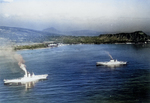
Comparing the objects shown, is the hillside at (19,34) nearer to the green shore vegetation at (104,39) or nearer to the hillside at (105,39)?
the green shore vegetation at (104,39)

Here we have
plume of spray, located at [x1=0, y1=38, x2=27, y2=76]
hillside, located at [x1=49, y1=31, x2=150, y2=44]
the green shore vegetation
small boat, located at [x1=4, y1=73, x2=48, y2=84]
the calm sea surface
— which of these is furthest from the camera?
hillside, located at [x1=49, y1=31, x2=150, y2=44]

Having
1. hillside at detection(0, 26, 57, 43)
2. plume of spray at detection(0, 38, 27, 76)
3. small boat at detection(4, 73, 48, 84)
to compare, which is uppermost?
hillside at detection(0, 26, 57, 43)

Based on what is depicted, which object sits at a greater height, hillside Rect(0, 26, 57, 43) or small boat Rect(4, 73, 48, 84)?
hillside Rect(0, 26, 57, 43)

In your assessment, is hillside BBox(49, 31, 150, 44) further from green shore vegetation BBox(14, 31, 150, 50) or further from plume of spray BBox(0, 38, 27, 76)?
plume of spray BBox(0, 38, 27, 76)

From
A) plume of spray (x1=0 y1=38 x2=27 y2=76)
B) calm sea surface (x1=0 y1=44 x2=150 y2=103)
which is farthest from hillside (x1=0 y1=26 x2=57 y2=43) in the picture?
calm sea surface (x1=0 y1=44 x2=150 y2=103)

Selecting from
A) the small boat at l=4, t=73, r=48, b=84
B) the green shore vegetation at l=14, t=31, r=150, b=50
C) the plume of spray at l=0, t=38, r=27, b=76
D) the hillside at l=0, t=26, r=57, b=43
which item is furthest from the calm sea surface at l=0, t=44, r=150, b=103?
the hillside at l=0, t=26, r=57, b=43

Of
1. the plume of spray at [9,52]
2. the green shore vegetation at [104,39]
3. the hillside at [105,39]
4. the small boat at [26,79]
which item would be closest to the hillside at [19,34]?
the plume of spray at [9,52]

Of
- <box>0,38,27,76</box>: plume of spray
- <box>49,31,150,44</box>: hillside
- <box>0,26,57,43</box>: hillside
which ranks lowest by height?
<box>0,38,27,76</box>: plume of spray

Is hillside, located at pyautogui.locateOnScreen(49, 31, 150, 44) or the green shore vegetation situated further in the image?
hillside, located at pyautogui.locateOnScreen(49, 31, 150, 44)

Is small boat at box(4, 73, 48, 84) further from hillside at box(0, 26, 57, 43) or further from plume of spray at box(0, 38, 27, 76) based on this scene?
hillside at box(0, 26, 57, 43)

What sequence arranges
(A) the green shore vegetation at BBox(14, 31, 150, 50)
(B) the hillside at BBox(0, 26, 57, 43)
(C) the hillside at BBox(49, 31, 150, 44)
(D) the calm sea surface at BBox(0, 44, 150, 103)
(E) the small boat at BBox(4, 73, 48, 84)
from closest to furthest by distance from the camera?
(D) the calm sea surface at BBox(0, 44, 150, 103) → (E) the small boat at BBox(4, 73, 48, 84) → (B) the hillside at BBox(0, 26, 57, 43) → (A) the green shore vegetation at BBox(14, 31, 150, 50) → (C) the hillside at BBox(49, 31, 150, 44)

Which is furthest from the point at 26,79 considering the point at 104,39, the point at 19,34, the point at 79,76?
the point at 104,39
